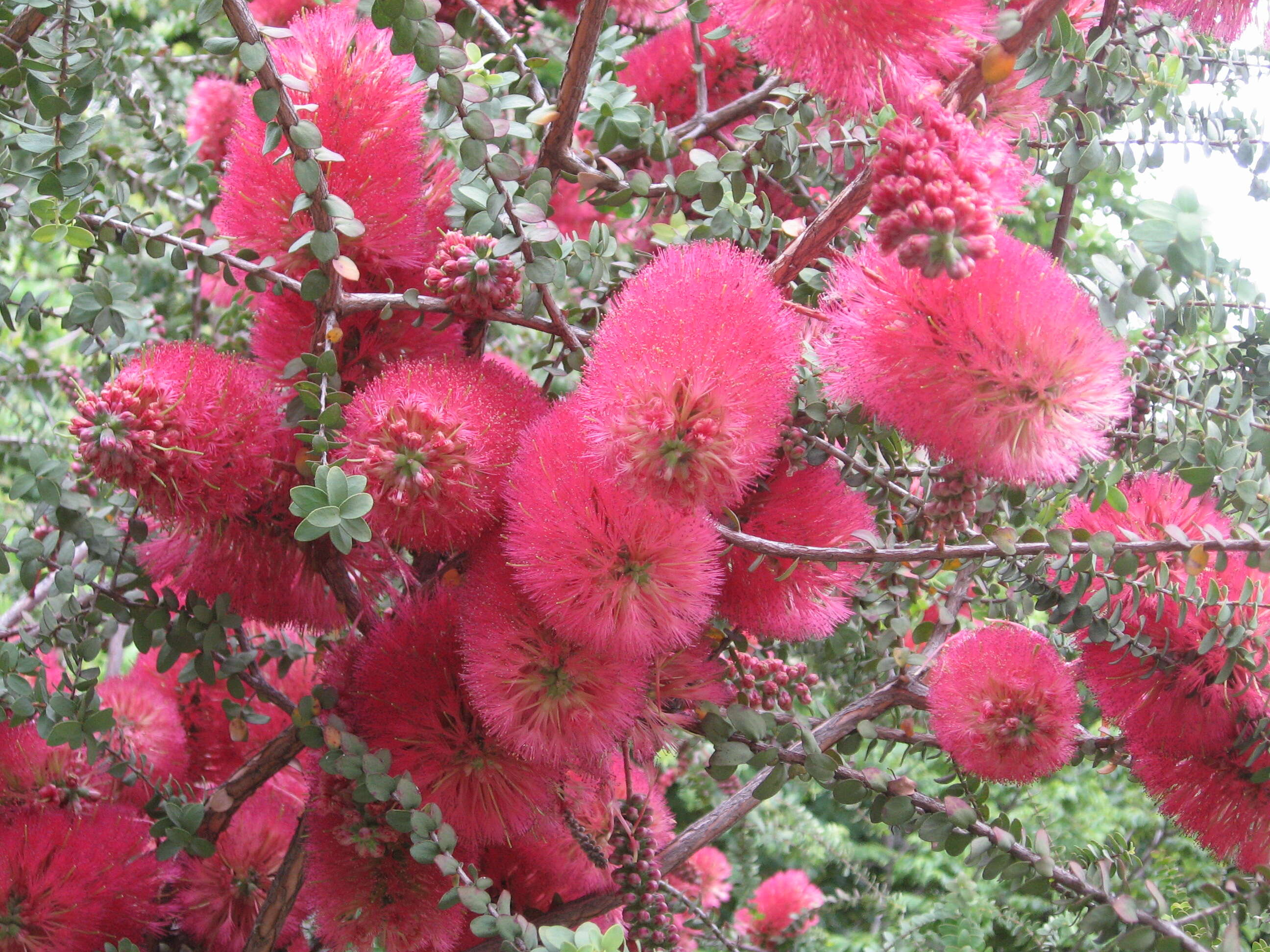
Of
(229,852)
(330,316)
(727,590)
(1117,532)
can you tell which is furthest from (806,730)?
(229,852)

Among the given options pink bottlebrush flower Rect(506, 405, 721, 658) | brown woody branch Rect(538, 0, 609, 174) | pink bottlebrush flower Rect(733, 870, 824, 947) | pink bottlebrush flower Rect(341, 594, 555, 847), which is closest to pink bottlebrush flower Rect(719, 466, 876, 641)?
pink bottlebrush flower Rect(506, 405, 721, 658)

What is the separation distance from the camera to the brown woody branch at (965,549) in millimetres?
625

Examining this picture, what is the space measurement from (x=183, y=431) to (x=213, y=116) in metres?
0.90

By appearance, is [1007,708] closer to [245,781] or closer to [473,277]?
[473,277]

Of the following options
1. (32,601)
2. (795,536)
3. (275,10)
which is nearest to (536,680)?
(795,536)

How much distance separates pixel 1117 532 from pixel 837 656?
0.39 metres

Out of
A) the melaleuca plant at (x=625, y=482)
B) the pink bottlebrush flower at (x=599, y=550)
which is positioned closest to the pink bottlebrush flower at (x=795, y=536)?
the melaleuca plant at (x=625, y=482)

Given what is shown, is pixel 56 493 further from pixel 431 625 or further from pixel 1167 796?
pixel 1167 796

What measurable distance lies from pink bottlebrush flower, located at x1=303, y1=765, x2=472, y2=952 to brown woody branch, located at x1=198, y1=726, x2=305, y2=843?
9 cm

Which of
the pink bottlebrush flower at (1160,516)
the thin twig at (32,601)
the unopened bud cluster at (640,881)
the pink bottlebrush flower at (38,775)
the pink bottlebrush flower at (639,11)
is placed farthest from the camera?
the pink bottlebrush flower at (639,11)

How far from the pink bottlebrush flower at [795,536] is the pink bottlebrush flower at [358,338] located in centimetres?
30

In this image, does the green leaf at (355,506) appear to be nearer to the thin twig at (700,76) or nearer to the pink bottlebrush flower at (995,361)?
the pink bottlebrush flower at (995,361)

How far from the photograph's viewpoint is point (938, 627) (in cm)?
98

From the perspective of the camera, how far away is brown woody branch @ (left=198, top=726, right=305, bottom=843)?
0.90 m
